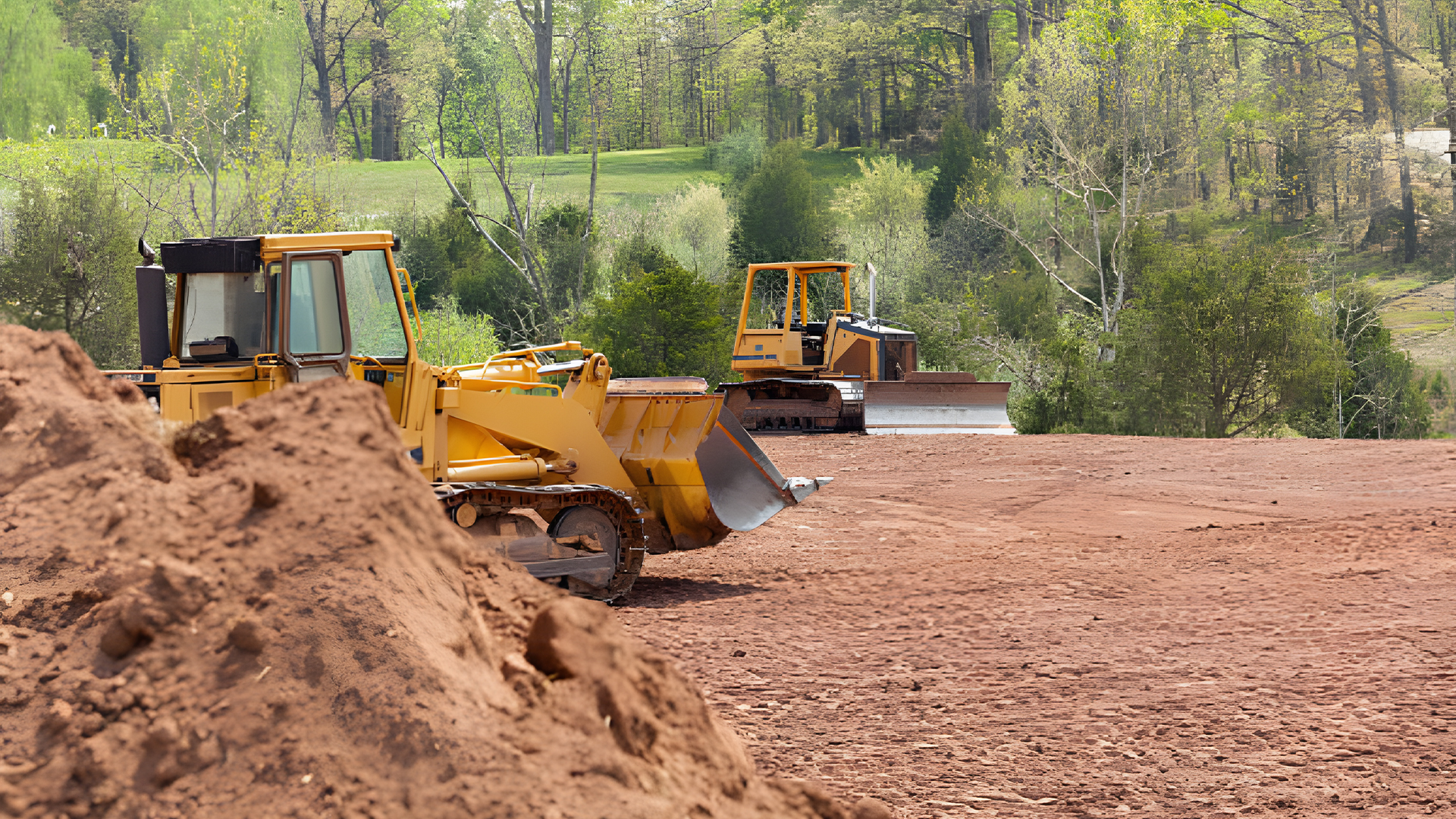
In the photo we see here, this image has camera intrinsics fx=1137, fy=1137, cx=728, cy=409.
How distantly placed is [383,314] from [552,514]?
Result: 6.16 ft

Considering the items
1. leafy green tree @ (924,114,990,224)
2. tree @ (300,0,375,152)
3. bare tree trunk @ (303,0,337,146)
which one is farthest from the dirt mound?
bare tree trunk @ (303,0,337,146)

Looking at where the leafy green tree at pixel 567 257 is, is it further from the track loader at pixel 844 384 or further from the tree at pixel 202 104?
the track loader at pixel 844 384

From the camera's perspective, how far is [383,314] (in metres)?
7.85

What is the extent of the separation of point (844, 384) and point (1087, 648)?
1532 cm

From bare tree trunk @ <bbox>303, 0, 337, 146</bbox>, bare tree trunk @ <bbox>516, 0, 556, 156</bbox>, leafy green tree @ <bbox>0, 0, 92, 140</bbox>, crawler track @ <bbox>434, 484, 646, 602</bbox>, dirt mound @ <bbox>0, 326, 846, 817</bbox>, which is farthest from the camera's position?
bare tree trunk @ <bbox>516, 0, 556, 156</bbox>

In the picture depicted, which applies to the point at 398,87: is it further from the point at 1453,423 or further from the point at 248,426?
the point at 248,426

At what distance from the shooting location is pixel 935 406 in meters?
22.2

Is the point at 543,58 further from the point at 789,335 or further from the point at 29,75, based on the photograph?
the point at 789,335

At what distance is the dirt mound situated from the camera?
121 inches

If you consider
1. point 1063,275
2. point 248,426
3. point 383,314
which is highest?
point 1063,275

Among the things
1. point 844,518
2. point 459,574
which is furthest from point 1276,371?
point 459,574

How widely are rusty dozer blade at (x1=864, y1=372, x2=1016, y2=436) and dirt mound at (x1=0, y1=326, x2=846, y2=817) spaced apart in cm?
1842

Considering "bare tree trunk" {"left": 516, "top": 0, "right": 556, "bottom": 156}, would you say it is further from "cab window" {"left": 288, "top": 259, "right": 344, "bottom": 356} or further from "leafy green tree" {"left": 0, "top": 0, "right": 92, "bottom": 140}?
"cab window" {"left": 288, "top": 259, "right": 344, "bottom": 356}

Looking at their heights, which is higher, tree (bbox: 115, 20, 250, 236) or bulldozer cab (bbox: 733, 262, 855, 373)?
tree (bbox: 115, 20, 250, 236)
